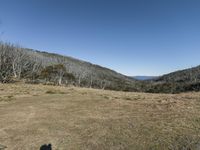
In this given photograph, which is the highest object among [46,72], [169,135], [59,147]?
[46,72]

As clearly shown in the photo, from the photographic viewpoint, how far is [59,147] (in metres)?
10.0

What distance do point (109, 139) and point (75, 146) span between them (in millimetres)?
1682

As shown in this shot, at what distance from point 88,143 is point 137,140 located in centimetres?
232

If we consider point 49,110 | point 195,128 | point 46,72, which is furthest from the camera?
point 46,72

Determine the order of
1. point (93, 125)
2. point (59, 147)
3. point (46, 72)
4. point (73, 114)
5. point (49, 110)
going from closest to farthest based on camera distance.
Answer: point (59, 147) → point (93, 125) → point (73, 114) → point (49, 110) → point (46, 72)

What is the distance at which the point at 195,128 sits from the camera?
1119 centimetres

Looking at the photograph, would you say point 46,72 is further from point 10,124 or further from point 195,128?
point 195,128

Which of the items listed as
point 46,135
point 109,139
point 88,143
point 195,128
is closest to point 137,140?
point 109,139

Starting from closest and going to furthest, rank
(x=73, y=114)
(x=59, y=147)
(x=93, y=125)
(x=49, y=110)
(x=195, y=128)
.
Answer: (x=59, y=147) → (x=195, y=128) → (x=93, y=125) → (x=73, y=114) → (x=49, y=110)

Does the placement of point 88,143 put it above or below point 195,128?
below

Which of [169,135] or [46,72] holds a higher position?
[46,72]

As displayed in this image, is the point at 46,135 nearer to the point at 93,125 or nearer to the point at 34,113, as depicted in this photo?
the point at 93,125

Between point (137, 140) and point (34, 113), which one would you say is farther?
point (34, 113)

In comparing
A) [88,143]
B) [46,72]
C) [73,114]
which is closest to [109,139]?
[88,143]
